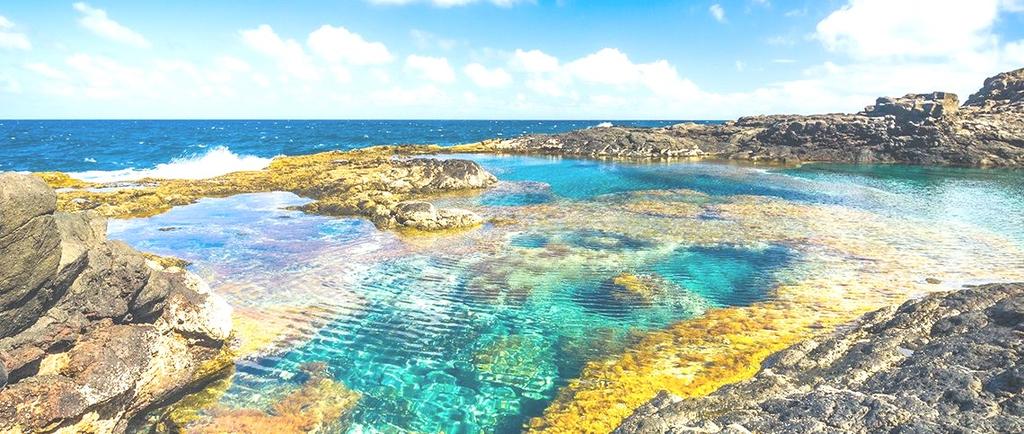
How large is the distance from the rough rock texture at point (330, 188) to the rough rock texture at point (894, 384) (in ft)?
71.4

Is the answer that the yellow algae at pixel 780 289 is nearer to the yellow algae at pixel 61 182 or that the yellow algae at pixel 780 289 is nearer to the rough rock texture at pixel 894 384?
the rough rock texture at pixel 894 384

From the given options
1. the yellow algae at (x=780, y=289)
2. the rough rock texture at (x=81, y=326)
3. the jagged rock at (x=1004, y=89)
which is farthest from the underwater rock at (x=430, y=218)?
the jagged rock at (x=1004, y=89)

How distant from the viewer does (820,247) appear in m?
25.9

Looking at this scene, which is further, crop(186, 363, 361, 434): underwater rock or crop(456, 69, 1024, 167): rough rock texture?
crop(456, 69, 1024, 167): rough rock texture

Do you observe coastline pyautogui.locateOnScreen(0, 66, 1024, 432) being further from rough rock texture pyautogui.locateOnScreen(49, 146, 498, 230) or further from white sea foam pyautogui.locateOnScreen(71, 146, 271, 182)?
white sea foam pyautogui.locateOnScreen(71, 146, 271, 182)

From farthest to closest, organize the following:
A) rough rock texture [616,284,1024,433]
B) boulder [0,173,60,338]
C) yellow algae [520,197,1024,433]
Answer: yellow algae [520,197,1024,433]
boulder [0,173,60,338]
rough rock texture [616,284,1024,433]

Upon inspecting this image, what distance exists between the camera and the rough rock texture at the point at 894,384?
8430 mm

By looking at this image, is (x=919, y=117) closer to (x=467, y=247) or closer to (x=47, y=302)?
(x=467, y=247)

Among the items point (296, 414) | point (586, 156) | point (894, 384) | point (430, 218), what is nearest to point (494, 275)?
point (430, 218)

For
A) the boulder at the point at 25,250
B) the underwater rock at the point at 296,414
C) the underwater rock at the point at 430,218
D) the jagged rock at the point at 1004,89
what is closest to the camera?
the boulder at the point at 25,250

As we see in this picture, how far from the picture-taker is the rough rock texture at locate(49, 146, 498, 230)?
3453cm

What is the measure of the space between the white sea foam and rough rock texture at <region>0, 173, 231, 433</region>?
157 feet

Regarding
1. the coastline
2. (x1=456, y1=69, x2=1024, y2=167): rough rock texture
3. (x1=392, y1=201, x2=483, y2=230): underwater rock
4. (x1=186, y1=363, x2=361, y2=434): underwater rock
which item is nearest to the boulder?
the coastline

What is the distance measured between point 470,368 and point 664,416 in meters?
5.53
